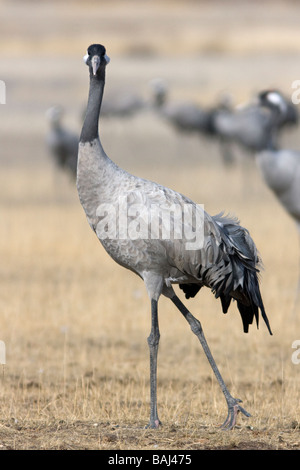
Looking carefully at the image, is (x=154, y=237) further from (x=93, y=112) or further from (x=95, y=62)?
(x=95, y=62)

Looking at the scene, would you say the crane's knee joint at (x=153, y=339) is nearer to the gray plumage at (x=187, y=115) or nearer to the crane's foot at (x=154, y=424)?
the crane's foot at (x=154, y=424)

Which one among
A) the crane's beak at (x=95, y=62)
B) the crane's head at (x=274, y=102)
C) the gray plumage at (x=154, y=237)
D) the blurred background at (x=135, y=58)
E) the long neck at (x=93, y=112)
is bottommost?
the gray plumage at (x=154, y=237)

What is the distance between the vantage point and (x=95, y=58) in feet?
16.8

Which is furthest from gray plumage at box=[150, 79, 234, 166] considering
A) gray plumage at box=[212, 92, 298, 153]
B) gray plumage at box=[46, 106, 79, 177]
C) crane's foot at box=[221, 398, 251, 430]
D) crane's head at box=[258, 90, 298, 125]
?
crane's foot at box=[221, 398, 251, 430]

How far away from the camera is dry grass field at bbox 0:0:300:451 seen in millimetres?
4844

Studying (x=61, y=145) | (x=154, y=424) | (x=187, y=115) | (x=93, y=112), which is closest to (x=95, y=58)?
(x=93, y=112)

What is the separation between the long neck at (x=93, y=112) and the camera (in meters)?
5.04

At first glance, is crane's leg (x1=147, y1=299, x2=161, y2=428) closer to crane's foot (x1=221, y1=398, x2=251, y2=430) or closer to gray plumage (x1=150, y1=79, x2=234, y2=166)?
crane's foot (x1=221, y1=398, x2=251, y2=430)

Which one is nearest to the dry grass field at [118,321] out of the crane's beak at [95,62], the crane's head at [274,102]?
the crane's head at [274,102]

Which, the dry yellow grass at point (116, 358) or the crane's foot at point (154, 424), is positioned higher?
the dry yellow grass at point (116, 358)

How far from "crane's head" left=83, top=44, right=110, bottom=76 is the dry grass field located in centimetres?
185

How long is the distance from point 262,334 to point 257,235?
14.8 feet
